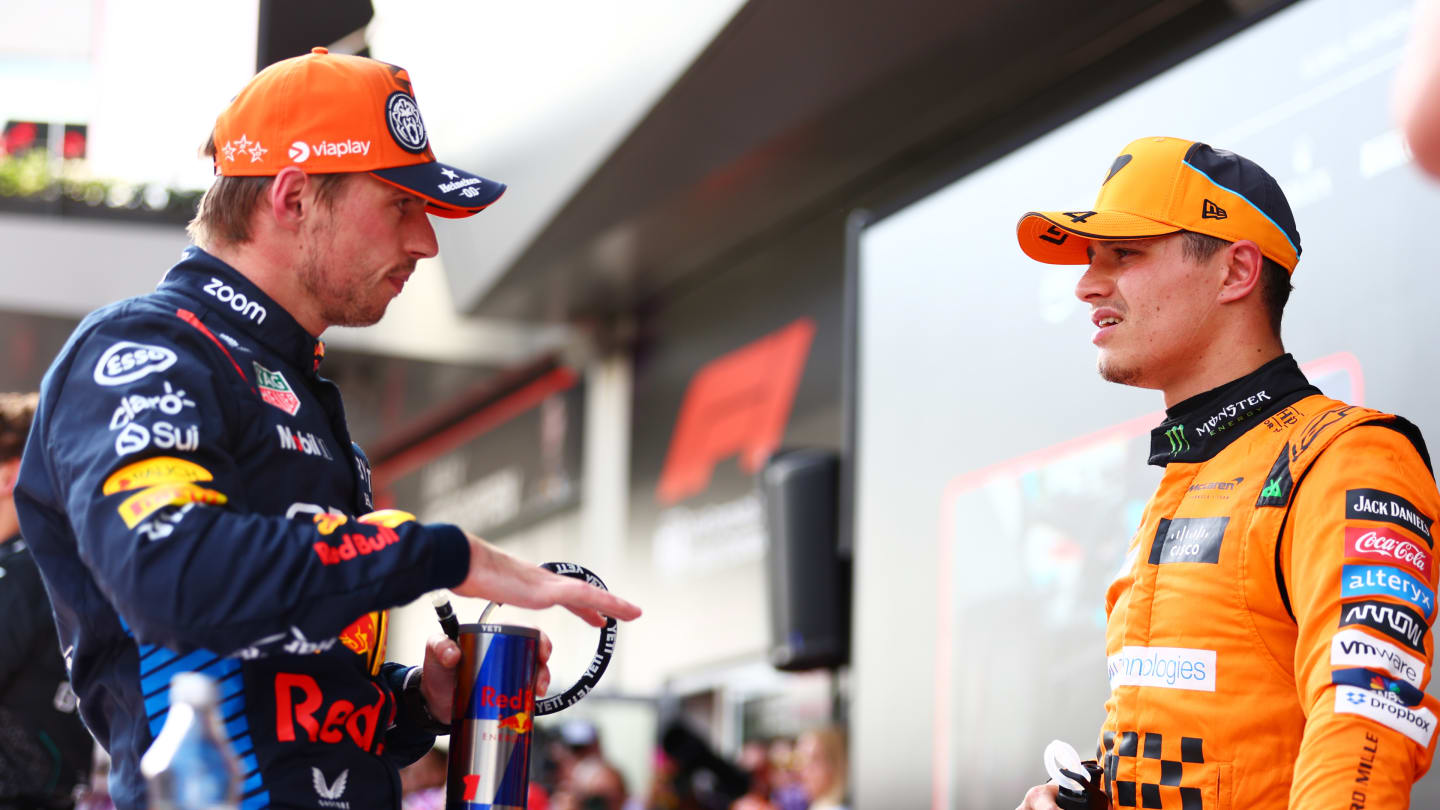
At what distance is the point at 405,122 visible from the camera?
1.63 metres

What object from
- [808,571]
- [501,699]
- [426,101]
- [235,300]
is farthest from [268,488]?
[426,101]

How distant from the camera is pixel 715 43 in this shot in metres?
5.20

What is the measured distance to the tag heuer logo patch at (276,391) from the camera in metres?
1.47

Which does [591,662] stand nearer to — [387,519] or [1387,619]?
[387,519]

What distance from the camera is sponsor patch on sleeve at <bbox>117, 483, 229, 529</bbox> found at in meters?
1.26

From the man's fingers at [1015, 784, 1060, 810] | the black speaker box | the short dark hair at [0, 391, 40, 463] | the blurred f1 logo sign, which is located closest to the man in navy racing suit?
the man's fingers at [1015, 784, 1060, 810]

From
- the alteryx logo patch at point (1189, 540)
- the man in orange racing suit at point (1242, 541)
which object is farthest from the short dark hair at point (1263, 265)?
the alteryx logo patch at point (1189, 540)

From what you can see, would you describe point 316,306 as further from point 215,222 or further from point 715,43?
point 715,43

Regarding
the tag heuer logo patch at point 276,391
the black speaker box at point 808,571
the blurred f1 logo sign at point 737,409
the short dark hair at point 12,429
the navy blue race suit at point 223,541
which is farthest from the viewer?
the blurred f1 logo sign at point 737,409

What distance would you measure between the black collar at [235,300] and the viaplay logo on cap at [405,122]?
225mm

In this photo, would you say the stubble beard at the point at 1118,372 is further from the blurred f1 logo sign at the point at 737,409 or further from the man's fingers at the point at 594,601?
the blurred f1 logo sign at the point at 737,409

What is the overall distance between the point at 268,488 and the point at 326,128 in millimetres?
390

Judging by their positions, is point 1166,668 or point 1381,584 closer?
point 1381,584

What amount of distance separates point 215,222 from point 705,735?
5.71 metres
